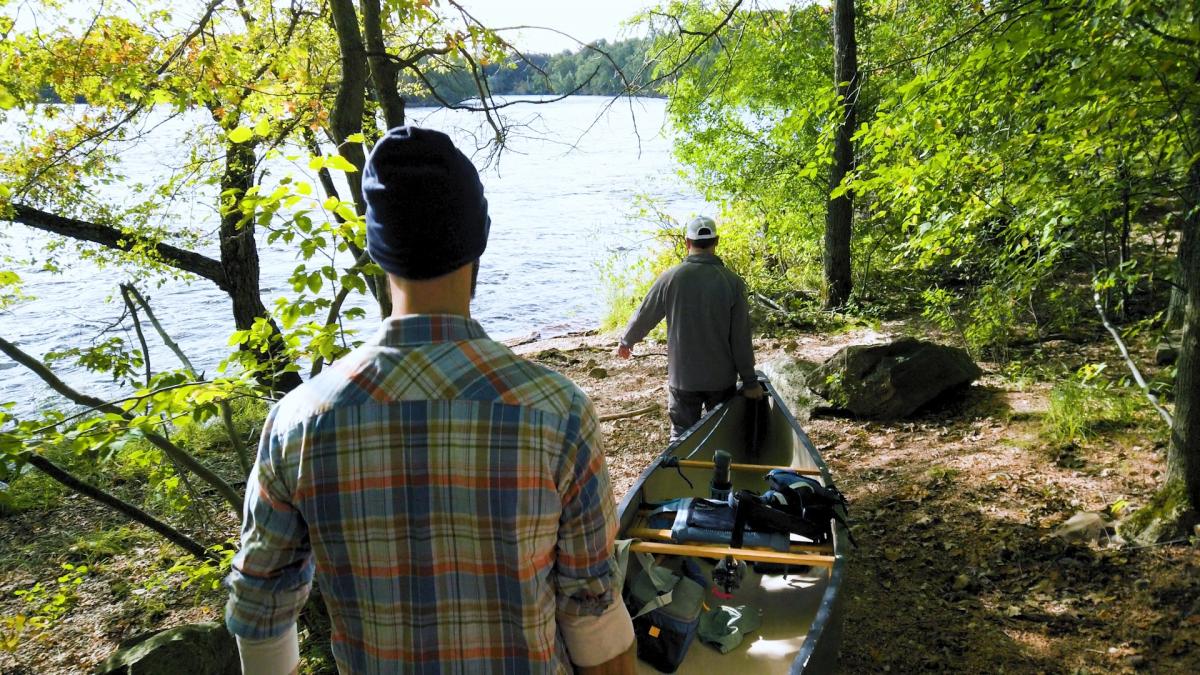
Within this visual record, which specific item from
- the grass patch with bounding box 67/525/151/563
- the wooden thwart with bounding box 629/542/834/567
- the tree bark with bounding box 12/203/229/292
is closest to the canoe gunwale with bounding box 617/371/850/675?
the wooden thwart with bounding box 629/542/834/567

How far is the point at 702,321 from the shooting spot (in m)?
4.53

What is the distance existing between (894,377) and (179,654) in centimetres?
547

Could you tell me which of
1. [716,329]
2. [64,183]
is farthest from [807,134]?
[64,183]

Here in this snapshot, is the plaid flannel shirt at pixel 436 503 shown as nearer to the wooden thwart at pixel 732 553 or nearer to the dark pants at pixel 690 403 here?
the wooden thwart at pixel 732 553

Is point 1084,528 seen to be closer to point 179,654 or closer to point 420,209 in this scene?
point 420,209

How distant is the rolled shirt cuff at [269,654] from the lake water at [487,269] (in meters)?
3.23

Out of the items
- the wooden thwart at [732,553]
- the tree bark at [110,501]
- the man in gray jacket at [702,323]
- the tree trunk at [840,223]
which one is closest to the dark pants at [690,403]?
the man in gray jacket at [702,323]

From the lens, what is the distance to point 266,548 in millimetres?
1229

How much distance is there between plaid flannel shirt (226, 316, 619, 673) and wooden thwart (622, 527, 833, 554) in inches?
82.8

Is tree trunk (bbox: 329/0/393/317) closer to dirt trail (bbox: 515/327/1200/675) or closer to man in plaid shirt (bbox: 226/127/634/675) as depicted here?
man in plaid shirt (bbox: 226/127/634/675)

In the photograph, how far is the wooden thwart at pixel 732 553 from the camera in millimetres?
2967

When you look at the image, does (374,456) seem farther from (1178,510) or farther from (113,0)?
(113,0)

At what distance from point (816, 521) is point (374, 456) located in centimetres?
258

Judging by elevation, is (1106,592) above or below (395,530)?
below
